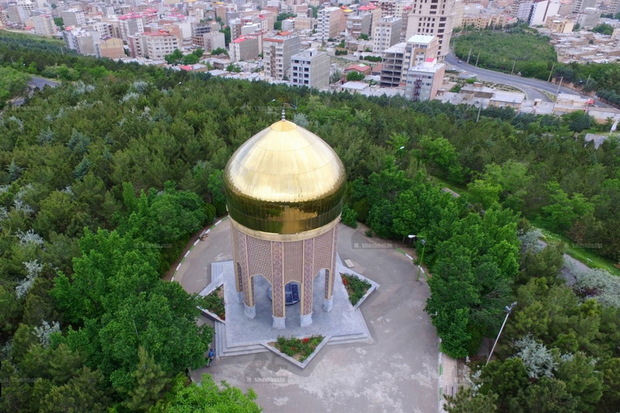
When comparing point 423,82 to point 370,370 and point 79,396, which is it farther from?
point 79,396

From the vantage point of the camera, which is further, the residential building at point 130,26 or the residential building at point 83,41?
the residential building at point 130,26

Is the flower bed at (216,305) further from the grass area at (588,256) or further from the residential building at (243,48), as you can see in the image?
the residential building at (243,48)

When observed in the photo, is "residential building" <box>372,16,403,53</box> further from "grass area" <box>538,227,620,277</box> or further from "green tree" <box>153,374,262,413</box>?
"green tree" <box>153,374,262,413</box>

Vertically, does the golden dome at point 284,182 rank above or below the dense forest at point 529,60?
above

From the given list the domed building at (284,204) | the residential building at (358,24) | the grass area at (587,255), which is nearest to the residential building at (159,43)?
the residential building at (358,24)

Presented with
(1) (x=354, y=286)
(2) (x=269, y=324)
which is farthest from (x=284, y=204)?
(1) (x=354, y=286)

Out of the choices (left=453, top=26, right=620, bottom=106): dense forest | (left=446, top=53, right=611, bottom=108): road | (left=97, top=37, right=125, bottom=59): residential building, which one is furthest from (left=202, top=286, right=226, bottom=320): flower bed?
(left=97, top=37, right=125, bottom=59): residential building

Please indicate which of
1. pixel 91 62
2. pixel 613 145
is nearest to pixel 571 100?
pixel 613 145
